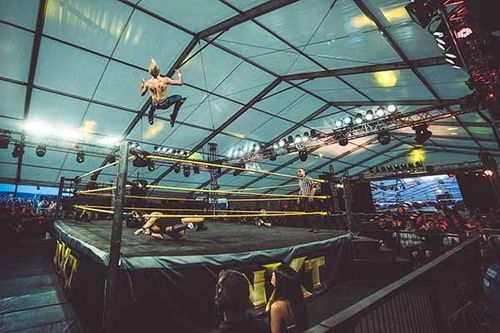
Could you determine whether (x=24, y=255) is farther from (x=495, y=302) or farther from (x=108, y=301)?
(x=495, y=302)

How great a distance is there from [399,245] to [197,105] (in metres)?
7.97

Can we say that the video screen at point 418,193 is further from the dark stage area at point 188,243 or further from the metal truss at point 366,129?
the dark stage area at point 188,243

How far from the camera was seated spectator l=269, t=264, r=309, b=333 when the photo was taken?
1.88 meters

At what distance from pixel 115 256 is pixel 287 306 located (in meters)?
1.40

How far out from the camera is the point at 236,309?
149 centimetres

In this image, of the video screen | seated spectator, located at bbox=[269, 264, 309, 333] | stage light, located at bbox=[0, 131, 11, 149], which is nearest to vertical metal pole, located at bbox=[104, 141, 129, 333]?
seated spectator, located at bbox=[269, 264, 309, 333]

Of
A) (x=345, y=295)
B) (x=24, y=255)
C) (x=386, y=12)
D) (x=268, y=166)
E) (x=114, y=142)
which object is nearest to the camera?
(x=345, y=295)

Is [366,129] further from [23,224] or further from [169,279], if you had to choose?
[23,224]

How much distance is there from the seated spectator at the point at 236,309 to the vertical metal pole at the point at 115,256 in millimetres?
852

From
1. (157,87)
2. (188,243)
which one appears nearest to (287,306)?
(188,243)

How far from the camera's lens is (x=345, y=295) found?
3.70 m

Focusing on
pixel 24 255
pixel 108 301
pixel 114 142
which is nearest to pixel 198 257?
pixel 108 301

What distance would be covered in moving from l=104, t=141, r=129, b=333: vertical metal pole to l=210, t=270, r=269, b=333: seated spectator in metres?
0.85

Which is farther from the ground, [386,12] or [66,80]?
[66,80]
